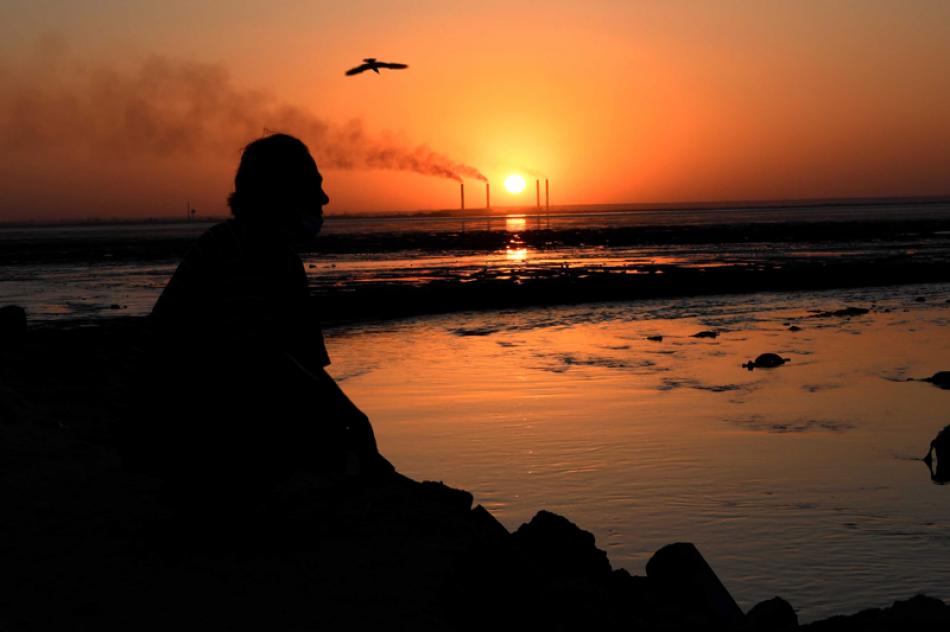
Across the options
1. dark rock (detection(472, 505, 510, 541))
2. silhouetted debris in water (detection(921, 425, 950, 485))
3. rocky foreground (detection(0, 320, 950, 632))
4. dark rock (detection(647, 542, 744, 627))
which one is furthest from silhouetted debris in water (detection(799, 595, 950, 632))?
silhouetted debris in water (detection(921, 425, 950, 485))

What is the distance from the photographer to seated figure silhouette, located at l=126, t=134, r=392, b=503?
16.4ft

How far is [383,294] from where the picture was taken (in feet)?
85.1

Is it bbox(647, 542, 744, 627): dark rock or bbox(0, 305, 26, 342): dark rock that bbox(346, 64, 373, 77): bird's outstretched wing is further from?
bbox(647, 542, 744, 627): dark rock

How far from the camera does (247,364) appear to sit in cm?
502

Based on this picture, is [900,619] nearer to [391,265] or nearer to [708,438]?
[708,438]

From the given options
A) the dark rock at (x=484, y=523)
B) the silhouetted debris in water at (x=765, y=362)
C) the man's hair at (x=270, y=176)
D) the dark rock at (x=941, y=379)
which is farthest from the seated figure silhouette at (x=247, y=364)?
the silhouetted debris in water at (x=765, y=362)

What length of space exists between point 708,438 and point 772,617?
4781 millimetres

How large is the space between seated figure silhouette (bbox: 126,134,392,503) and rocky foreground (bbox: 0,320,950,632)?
288 mm

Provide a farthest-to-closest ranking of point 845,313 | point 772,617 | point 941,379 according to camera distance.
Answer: point 845,313 → point 941,379 → point 772,617

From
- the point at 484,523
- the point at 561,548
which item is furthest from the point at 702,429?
the point at 561,548

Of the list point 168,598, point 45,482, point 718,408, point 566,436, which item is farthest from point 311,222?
point 718,408

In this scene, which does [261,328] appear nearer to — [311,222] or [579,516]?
[311,222]

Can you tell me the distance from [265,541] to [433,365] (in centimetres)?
943

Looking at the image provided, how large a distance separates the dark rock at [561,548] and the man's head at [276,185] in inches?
81.1
